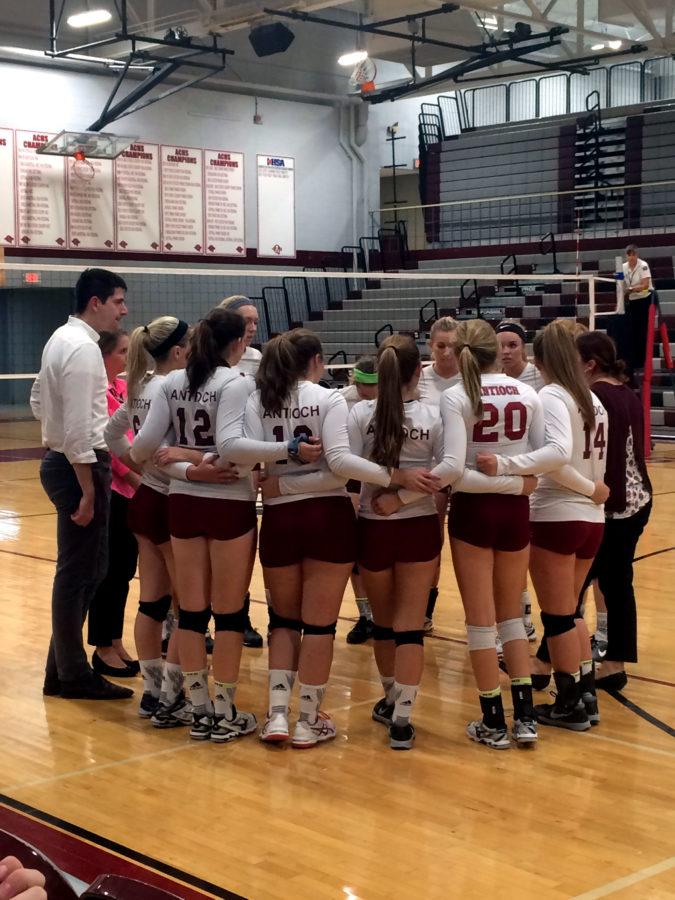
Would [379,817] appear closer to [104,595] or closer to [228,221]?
[104,595]

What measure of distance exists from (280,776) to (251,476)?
1.07 meters

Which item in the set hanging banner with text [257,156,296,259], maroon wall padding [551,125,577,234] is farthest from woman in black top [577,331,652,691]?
maroon wall padding [551,125,577,234]

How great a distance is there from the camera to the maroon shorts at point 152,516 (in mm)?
4508

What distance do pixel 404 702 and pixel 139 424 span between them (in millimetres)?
1495

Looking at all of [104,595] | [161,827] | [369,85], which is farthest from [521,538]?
[369,85]

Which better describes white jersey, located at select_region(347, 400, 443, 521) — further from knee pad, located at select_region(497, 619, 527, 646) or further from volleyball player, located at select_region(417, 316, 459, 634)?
volleyball player, located at select_region(417, 316, 459, 634)

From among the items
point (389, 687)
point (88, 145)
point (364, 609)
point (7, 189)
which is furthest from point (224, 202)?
point (389, 687)

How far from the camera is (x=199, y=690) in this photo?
433cm

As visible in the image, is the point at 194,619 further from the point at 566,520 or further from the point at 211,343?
the point at 566,520

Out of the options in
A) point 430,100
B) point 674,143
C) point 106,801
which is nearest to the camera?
point 106,801

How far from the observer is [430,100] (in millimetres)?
23344

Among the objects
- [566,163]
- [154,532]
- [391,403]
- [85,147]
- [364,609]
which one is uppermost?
[566,163]

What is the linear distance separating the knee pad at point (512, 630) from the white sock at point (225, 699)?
1004 millimetres

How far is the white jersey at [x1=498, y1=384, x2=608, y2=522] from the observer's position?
4172 millimetres
